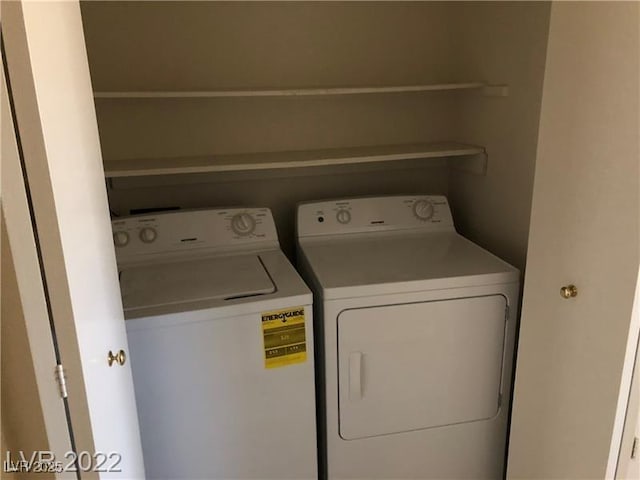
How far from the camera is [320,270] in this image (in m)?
1.90

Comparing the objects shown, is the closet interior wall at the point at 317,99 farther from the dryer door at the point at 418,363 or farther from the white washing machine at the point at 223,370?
the white washing machine at the point at 223,370

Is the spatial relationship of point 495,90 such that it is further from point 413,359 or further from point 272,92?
point 413,359

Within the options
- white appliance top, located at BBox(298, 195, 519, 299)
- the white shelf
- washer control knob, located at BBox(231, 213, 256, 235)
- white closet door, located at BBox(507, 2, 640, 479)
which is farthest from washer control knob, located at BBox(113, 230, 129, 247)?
white closet door, located at BBox(507, 2, 640, 479)

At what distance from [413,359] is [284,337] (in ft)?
1.54

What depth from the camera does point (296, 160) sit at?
82.7 inches

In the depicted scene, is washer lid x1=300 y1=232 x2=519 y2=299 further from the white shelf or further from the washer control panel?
the white shelf

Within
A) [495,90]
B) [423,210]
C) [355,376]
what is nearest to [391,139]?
[423,210]

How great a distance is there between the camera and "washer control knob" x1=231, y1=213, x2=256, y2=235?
2.15 m

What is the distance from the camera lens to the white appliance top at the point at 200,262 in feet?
5.56

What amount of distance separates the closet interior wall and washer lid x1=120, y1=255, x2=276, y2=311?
41cm

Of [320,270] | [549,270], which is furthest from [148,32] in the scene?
[549,270]

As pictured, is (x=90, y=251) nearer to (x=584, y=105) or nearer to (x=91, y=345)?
(x=91, y=345)

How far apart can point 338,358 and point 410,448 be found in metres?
0.48

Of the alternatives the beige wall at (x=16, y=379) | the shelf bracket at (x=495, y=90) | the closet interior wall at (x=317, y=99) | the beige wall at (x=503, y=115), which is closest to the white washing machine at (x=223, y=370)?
the closet interior wall at (x=317, y=99)
